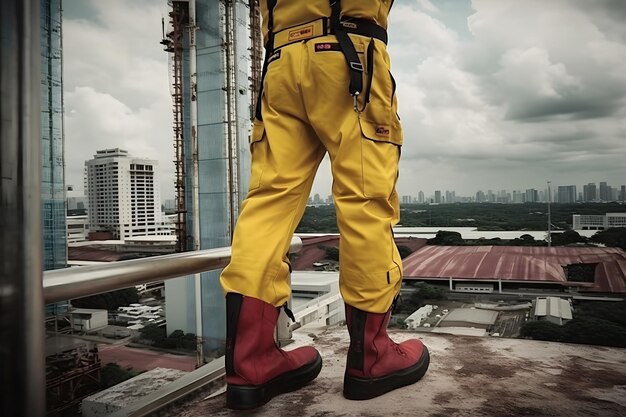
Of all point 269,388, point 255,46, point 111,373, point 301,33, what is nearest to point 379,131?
point 301,33

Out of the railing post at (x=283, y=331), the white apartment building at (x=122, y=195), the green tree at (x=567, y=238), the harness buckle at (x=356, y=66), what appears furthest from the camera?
the green tree at (x=567, y=238)

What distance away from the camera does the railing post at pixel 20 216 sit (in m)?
0.22

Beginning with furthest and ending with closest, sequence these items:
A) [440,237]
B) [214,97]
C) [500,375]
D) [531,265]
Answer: [214,97], [440,237], [531,265], [500,375]

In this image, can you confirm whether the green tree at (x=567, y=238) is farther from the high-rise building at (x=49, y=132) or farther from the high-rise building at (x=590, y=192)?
the high-rise building at (x=49, y=132)

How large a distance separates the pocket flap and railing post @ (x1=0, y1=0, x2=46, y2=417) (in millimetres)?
604

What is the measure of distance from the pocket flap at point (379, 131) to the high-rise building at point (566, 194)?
2.36 metres

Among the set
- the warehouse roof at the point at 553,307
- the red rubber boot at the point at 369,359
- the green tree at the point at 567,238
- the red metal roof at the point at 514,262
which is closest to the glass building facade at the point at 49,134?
the red rubber boot at the point at 369,359

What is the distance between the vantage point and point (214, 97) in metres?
3.91

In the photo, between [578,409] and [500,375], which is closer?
[578,409]

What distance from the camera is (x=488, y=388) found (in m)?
0.89

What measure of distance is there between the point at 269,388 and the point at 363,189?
446mm

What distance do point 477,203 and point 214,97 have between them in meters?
2.59

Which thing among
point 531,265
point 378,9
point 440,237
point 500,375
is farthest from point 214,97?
point 500,375

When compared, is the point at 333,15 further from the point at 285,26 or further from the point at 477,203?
→ the point at 477,203
